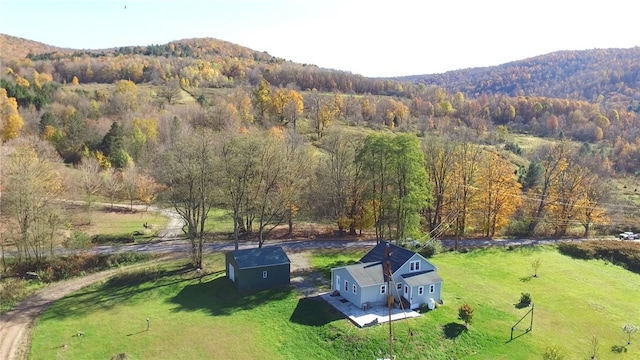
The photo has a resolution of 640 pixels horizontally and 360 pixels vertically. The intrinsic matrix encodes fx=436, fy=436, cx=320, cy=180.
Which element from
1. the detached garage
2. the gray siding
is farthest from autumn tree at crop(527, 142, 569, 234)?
the detached garage

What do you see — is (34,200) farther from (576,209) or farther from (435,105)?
(435,105)

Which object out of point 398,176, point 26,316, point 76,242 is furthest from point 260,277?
point 76,242

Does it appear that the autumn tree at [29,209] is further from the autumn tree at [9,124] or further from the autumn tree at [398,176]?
the autumn tree at [9,124]

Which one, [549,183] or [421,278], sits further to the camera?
[549,183]

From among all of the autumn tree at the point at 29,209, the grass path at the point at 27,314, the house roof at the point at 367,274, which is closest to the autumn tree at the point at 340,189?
the house roof at the point at 367,274

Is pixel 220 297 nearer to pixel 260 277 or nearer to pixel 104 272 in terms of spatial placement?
pixel 260 277

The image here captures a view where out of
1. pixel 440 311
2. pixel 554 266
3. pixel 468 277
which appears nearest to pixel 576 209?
pixel 554 266
